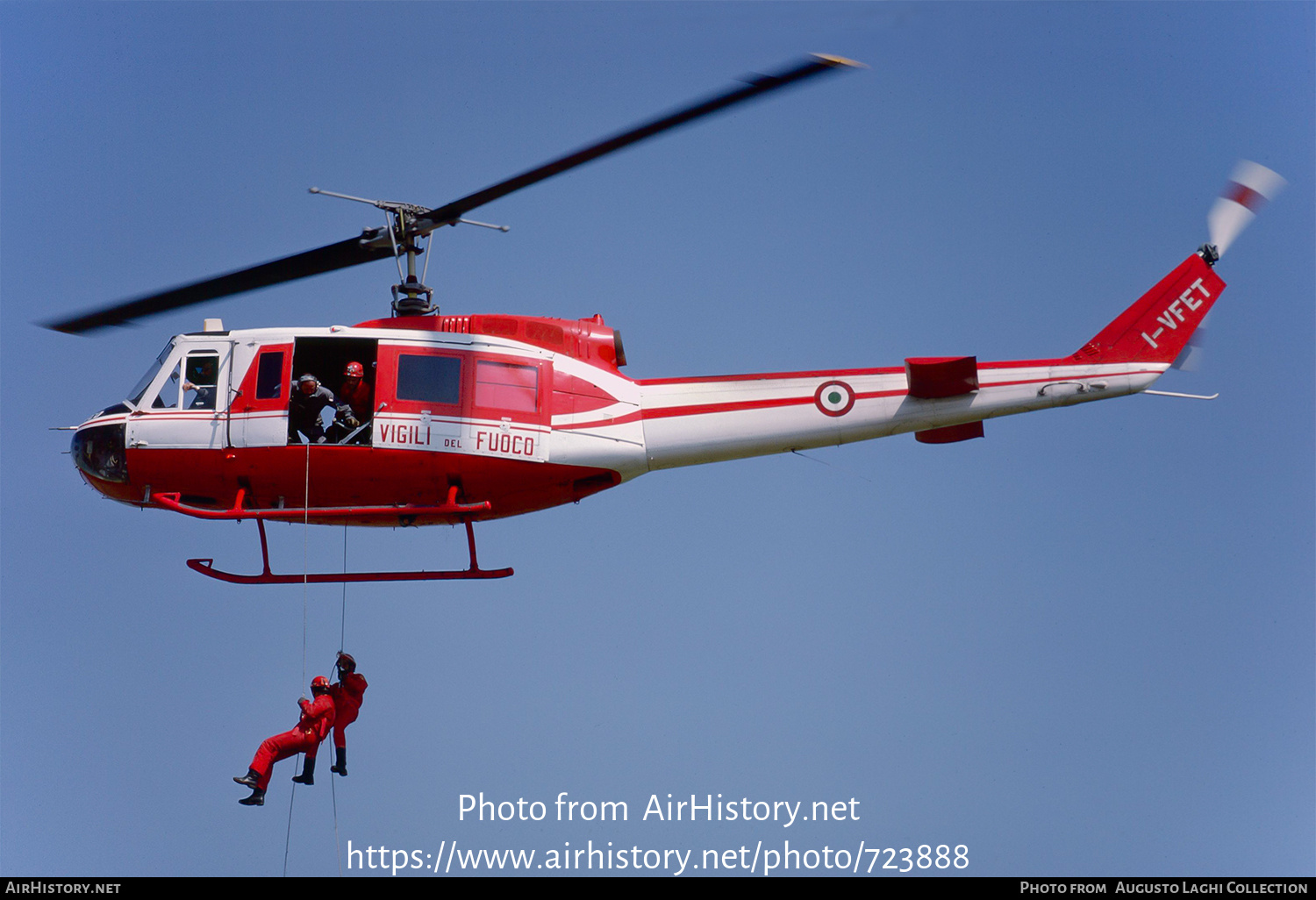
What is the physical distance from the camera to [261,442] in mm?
14758

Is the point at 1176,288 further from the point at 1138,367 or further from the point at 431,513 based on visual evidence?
the point at 431,513

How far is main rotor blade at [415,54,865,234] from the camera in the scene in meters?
11.9

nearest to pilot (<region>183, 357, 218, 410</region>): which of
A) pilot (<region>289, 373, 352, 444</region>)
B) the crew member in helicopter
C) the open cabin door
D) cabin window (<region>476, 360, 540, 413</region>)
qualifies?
the open cabin door

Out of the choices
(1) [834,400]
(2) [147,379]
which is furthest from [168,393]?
(1) [834,400]

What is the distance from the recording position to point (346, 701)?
48.9 ft

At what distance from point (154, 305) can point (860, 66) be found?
23.4 ft

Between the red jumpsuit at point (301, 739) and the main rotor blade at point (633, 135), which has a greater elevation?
the main rotor blade at point (633, 135)

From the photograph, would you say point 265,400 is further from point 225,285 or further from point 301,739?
point 301,739

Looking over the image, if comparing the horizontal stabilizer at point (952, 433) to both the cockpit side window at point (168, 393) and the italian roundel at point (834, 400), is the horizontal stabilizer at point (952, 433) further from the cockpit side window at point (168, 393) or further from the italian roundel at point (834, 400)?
the cockpit side window at point (168, 393)

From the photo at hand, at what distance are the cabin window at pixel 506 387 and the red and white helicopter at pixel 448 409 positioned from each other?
0.02 meters

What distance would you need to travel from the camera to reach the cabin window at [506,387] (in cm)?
1481

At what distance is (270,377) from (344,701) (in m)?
3.09

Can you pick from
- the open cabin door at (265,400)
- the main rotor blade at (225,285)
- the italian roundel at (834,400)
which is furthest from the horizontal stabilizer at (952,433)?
the open cabin door at (265,400)
